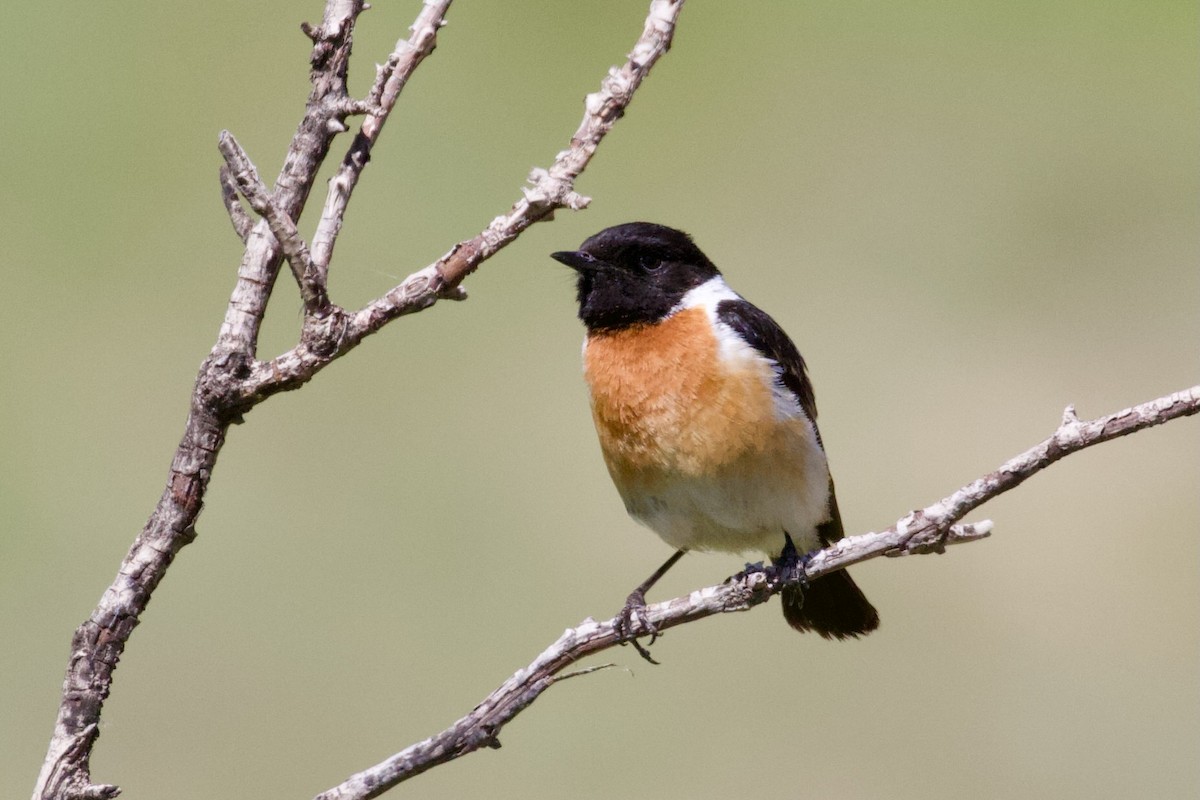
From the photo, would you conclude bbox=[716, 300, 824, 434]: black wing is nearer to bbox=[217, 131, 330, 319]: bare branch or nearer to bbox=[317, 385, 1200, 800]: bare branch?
bbox=[317, 385, 1200, 800]: bare branch

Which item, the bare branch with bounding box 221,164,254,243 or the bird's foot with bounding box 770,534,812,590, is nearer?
the bare branch with bounding box 221,164,254,243

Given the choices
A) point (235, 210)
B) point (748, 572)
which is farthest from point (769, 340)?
point (235, 210)

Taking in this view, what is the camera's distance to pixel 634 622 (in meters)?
4.36

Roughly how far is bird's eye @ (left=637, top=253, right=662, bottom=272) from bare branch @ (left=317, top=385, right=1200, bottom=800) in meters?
1.95

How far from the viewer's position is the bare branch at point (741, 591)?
2.53m

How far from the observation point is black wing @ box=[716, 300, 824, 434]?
4.91 metres

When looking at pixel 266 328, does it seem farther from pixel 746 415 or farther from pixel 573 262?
pixel 746 415

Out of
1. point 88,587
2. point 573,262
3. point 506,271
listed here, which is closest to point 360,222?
point 506,271

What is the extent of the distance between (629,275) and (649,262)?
12 centimetres

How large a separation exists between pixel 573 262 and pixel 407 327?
17.8ft

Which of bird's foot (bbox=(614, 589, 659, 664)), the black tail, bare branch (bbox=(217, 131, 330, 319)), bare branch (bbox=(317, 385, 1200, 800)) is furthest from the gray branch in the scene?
the black tail

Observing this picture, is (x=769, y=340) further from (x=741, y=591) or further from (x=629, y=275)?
(x=741, y=591)

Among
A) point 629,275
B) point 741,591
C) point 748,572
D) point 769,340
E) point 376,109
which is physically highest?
point 629,275

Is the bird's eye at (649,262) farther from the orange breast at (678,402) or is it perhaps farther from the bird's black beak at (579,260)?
the orange breast at (678,402)
